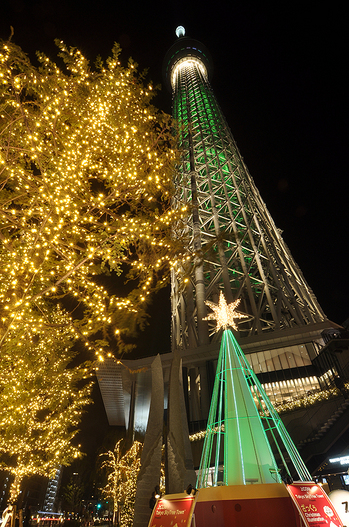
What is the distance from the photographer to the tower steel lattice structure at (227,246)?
88.3ft

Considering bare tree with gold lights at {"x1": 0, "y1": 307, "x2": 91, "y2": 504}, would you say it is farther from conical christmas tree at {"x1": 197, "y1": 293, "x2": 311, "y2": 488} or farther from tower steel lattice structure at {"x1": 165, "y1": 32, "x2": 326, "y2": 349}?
tower steel lattice structure at {"x1": 165, "y1": 32, "x2": 326, "y2": 349}

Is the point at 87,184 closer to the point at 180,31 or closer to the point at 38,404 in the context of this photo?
the point at 38,404

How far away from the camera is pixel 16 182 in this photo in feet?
23.6

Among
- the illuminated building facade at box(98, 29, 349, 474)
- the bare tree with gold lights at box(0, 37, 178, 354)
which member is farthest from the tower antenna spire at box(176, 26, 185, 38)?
the bare tree with gold lights at box(0, 37, 178, 354)

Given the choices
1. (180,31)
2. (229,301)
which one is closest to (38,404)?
(229,301)

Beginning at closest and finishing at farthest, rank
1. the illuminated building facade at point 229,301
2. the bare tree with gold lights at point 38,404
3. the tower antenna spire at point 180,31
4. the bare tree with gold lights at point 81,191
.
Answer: the bare tree with gold lights at point 81,191 → the bare tree with gold lights at point 38,404 → the illuminated building facade at point 229,301 → the tower antenna spire at point 180,31

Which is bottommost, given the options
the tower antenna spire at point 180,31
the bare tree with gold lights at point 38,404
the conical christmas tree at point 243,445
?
the conical christmas tree at point 243,445

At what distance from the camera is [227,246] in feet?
88.5

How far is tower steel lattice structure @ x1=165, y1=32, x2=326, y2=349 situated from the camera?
26906mm

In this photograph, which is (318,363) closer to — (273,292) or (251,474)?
(273,292)

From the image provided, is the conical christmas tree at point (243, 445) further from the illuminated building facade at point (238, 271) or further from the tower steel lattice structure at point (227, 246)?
the tower steel lattice structure at point (227, 246)

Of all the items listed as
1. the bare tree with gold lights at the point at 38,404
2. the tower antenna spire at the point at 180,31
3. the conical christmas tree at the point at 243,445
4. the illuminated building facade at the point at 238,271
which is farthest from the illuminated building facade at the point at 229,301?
the tower antenna spire at the point at 180,31

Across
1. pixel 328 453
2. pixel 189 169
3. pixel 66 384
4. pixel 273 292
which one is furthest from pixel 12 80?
pixel 189 169

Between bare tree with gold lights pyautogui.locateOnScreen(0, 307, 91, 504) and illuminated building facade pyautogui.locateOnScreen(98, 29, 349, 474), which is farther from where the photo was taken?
illuminated building facade pyautogui.locateOnScreen(98, 29, 349, 474)
